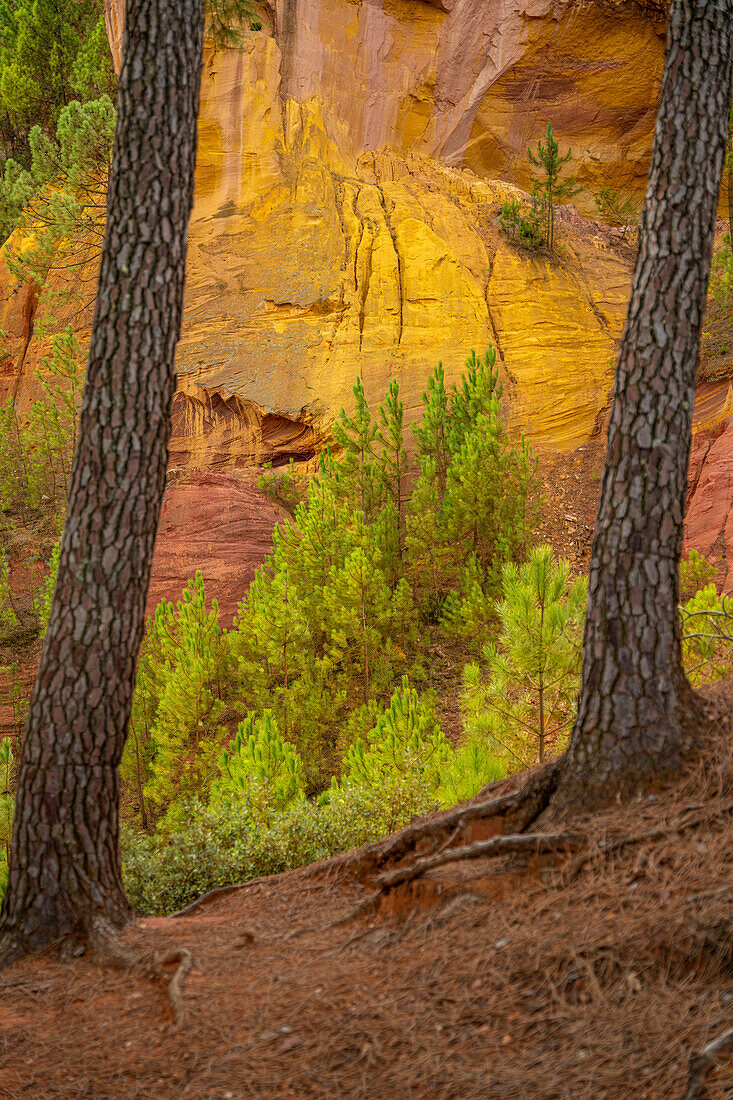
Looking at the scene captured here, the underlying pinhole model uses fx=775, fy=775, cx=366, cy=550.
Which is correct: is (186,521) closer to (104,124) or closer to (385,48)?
(104,124)

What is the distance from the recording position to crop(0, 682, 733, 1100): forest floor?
90.0 inches

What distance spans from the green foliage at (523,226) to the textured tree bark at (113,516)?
17.3m

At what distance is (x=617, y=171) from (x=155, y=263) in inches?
925

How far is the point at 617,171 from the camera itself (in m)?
23.6

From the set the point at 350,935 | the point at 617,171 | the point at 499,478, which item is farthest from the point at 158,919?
the point at 617,171

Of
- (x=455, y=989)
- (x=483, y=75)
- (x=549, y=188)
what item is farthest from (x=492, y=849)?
(x=483, y=75)

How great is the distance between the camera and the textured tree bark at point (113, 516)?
388 centimetres

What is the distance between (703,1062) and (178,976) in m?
2.17

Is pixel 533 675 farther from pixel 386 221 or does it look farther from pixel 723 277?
pixel 386 221

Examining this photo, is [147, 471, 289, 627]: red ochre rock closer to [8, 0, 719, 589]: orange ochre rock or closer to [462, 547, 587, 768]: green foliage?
[8, 0, 719, 589]: orange ochre rock

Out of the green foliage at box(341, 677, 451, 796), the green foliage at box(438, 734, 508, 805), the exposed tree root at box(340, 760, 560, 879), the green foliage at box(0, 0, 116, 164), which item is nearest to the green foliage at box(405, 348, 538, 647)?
the green foliage at box(341, 677, 451, 796)

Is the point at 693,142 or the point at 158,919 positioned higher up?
the point at 693,142

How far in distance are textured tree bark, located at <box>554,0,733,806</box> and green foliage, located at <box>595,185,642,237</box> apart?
2099 centimetres

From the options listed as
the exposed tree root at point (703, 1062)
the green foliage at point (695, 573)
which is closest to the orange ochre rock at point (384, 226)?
the green foliage at point (695, 573)
